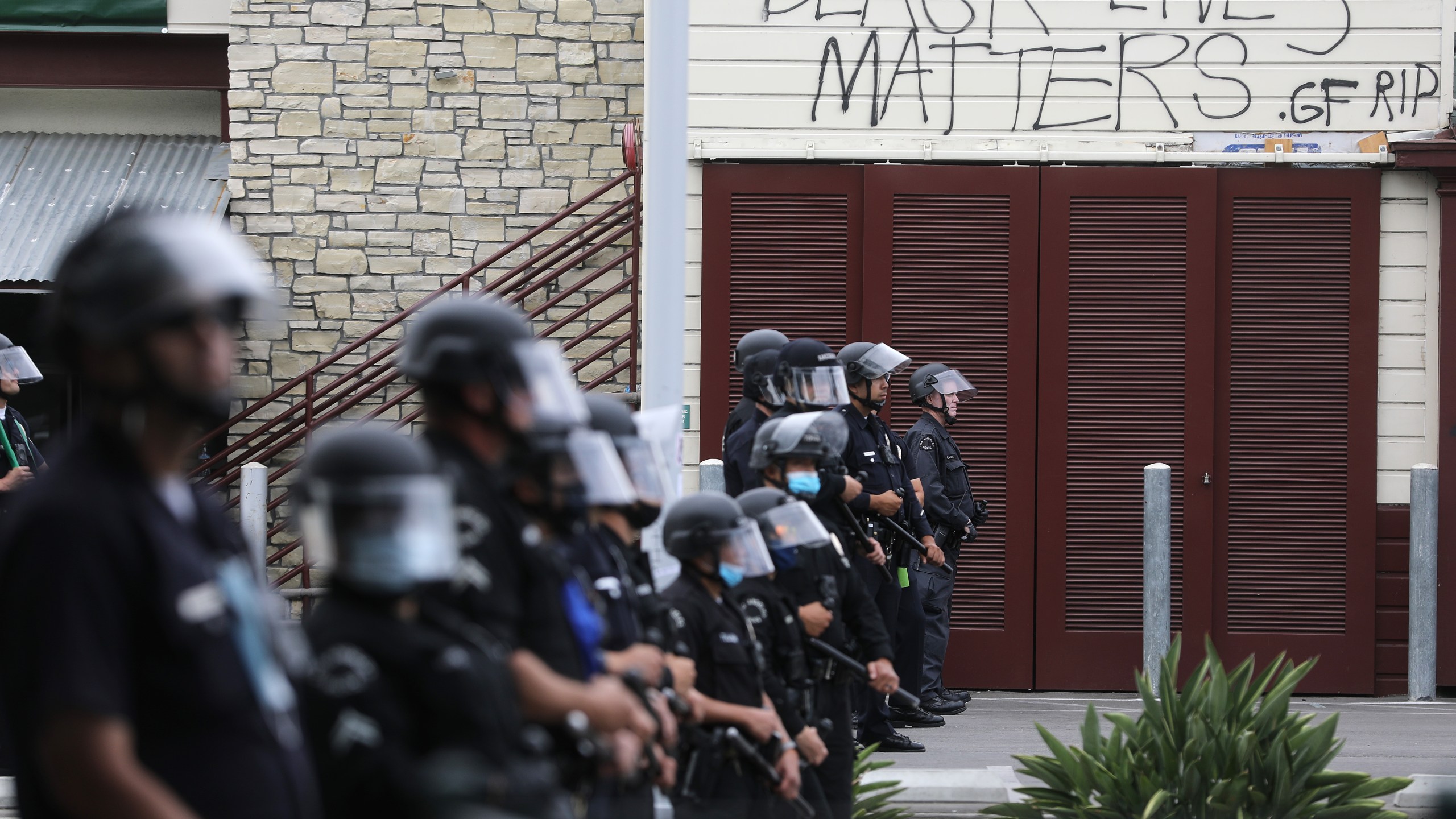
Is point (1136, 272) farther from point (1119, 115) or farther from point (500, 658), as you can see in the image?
point (500, 658)

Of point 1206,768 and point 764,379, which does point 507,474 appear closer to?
point 1206,768

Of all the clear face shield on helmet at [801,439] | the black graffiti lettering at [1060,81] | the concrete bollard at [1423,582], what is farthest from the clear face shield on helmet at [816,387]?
the concrete bollard at [1423,582]

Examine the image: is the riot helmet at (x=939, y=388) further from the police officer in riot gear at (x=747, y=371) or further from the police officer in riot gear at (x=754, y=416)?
the police officer in riot gear at (x=754, y=416)

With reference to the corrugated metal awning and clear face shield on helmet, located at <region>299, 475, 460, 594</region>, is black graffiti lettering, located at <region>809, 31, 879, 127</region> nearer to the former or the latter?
the corrugated metal awning

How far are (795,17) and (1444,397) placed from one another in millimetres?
4777

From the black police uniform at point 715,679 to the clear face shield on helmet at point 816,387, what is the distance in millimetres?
2509

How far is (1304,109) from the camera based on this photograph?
1027 cm

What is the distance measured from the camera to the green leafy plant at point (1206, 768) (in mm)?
5723

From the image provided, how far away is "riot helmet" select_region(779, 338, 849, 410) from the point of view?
7.21 m

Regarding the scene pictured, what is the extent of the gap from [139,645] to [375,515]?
384 millimetres

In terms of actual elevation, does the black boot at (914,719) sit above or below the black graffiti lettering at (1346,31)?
below

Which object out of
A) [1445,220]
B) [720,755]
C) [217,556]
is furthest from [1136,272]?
[217,556]

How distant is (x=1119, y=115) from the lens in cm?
1036

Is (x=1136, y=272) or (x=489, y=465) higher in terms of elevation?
(x=1136, y=272)
